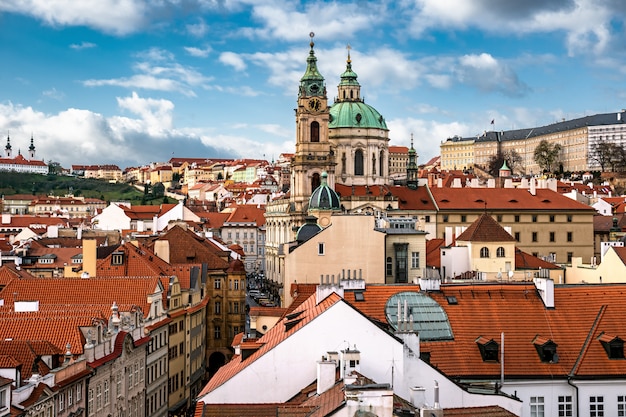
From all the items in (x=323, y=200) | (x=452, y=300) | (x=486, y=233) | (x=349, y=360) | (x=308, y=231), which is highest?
(x=323, y=200)

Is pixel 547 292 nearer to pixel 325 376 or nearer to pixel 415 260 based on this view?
pixel 325 376

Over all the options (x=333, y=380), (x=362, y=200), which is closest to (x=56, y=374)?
(x=333, y=380)

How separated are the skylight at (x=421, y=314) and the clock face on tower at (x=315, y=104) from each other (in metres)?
82.9

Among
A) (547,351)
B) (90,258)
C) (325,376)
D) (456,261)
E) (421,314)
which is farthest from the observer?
(456,261)

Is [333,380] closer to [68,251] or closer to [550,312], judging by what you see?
[550,312]

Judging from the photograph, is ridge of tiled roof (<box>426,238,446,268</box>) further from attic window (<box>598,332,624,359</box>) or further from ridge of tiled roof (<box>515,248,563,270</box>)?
attic window (<box>598,332,624,359</box>)

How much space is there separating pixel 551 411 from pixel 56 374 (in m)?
16.9

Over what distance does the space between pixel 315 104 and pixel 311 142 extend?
497cm

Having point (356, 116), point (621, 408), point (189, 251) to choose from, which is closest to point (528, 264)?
point (189, 251)

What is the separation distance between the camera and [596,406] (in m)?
31.2

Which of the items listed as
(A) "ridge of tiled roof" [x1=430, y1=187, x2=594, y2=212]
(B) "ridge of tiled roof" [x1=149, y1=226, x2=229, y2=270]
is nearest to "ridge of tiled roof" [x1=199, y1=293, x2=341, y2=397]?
(B) "ridge of tiled roof" [x1=149, y1=226, x2=229, y2=270]

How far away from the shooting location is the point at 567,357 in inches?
1281

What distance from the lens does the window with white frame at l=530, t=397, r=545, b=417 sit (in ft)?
103

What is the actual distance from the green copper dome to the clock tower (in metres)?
6.89
